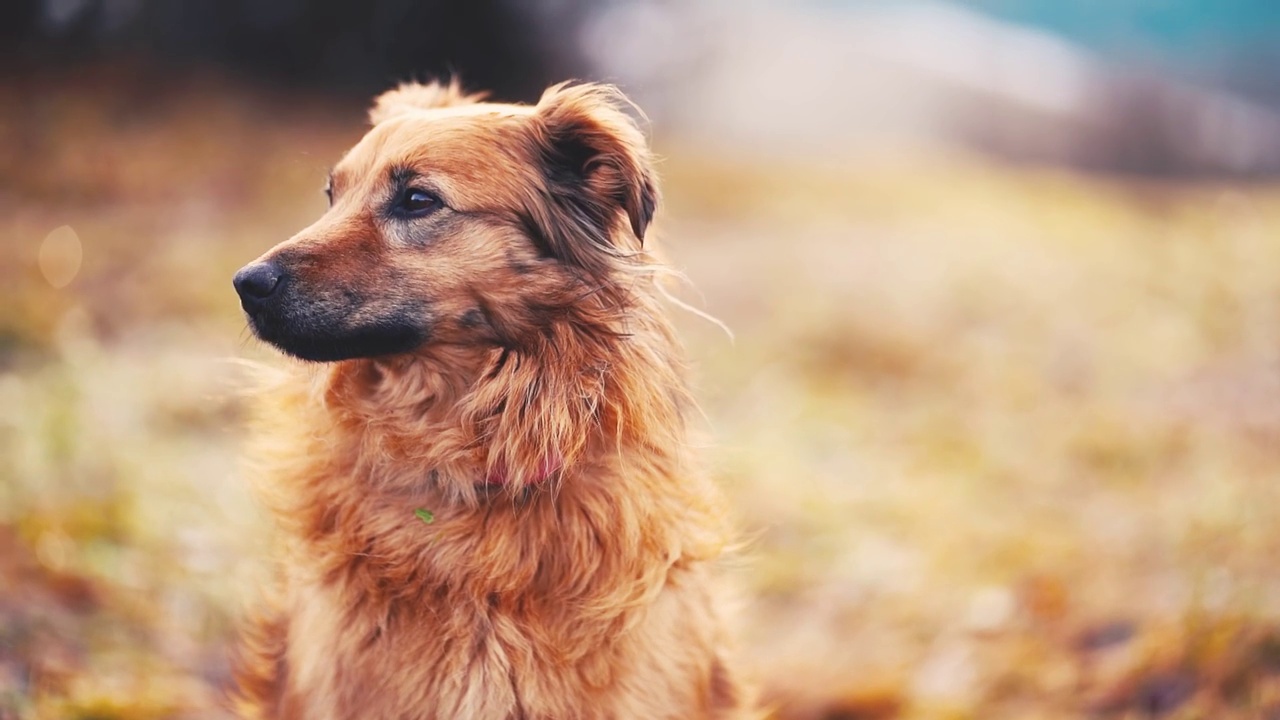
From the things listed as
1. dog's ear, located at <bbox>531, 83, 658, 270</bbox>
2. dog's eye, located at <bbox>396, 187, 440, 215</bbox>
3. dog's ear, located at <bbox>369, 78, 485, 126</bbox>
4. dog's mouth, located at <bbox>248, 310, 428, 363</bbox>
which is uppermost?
dog's ear, located at <bbox>369, 78, 485, 126</bbox>

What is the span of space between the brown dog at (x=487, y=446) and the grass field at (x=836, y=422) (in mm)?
494

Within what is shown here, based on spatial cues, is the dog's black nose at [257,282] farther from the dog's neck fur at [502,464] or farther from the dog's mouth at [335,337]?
the dog's neck fur at [502,464]

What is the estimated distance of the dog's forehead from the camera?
2.58m

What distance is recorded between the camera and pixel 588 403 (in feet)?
8.36

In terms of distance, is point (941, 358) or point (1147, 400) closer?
point (1147, 400)

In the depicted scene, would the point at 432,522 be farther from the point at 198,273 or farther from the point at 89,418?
the point at 198,273

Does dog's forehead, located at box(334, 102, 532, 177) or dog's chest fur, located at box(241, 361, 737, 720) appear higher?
dog's forehead, located at box(334, 102, 532, 177)

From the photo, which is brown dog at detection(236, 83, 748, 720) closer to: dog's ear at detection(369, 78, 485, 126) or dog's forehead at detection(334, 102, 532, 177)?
dog's forehead at detection(334, 102, 532, 177)

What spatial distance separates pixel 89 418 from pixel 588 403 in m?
3.81

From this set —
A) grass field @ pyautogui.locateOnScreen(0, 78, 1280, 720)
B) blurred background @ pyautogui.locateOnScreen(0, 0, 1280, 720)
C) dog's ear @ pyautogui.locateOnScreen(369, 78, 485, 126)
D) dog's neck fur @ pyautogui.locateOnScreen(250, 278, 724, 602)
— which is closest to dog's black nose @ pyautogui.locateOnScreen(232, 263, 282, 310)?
dog's neck fur @ pyautogui.locateOnScreen(250, 278, 724, 602)

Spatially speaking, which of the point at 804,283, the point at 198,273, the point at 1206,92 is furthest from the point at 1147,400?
the point at 1206,92

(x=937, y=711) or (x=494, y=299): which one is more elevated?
(x=494, y=299)

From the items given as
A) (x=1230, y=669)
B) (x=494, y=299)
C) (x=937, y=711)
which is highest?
(x=494, y=299)

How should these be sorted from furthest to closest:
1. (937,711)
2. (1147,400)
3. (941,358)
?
(941,358) < (1147,400) < (937,711)
